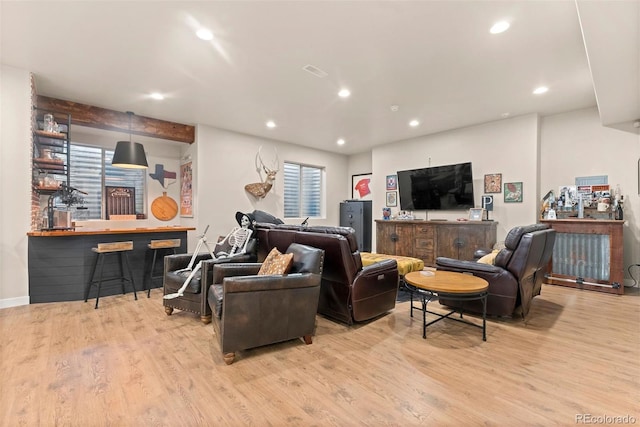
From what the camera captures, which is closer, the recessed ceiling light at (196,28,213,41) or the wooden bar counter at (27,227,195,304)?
Result: the recessed ceiling light at (196,28,213,41)

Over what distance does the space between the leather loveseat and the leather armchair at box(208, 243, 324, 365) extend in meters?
0.28

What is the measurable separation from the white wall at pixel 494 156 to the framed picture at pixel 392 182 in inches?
7.7

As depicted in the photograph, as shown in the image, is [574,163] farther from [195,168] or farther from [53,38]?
[53,38]

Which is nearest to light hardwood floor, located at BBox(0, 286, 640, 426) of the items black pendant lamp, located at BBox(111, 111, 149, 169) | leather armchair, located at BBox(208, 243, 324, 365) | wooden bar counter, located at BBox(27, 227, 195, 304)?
leather armchair, located at BBox(208, 243, 324, 365)

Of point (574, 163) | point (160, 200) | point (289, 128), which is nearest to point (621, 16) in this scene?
point (574, 163)

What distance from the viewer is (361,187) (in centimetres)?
816

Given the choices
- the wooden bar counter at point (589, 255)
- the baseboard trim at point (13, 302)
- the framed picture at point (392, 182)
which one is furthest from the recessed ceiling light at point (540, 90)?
the baseboard trim at point (13, 302)

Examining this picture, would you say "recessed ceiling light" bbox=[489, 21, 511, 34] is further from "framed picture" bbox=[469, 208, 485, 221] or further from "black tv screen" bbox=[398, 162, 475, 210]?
"framed picture" bbox=[469, 208, 485, 221]

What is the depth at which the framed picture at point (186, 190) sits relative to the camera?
564 centimetres

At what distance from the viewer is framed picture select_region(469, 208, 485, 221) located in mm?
5375

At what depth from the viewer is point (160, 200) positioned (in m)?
5.80

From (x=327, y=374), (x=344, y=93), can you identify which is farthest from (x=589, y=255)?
(x=327, y=374)

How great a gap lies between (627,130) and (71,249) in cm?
827

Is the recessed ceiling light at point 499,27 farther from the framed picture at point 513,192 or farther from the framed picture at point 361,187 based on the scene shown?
the framed picture at point 361,187
